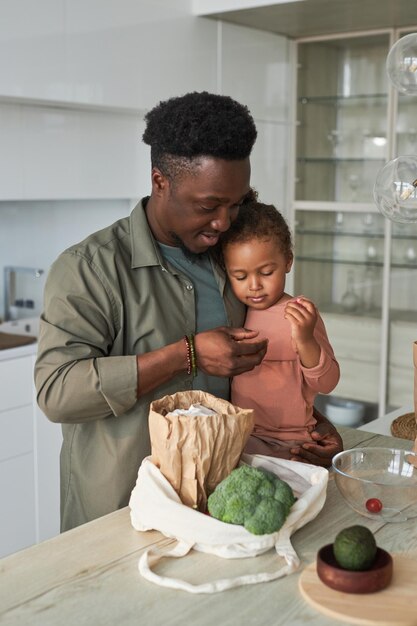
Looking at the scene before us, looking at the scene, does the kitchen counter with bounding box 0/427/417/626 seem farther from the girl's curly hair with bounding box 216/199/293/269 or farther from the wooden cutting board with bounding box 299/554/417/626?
the girl's curly hair with bounding box 216/199/293/269

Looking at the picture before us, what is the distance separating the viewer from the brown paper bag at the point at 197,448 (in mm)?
1287

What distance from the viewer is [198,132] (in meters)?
1.49

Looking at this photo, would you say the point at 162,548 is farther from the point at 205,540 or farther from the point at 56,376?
the point at 56,376

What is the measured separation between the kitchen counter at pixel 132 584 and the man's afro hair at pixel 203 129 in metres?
0.66

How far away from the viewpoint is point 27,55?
3.02 metres

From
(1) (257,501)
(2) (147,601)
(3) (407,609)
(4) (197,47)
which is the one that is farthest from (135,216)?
(4) (197,47)

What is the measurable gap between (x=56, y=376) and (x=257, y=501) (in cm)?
45

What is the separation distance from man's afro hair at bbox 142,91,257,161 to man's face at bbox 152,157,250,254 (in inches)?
0.9

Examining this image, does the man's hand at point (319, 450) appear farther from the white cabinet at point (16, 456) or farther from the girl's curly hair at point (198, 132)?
the white cabinet at point (16, 456)

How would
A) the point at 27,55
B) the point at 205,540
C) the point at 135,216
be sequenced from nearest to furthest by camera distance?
the point at 205,540 < the point at 135,216 < the point at 27,55

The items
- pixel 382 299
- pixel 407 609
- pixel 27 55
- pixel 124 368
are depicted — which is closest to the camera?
pixel 407 609

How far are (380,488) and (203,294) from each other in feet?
1.81

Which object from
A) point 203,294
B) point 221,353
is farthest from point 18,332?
point 221,353

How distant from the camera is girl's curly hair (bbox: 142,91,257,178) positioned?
4.90 ft
